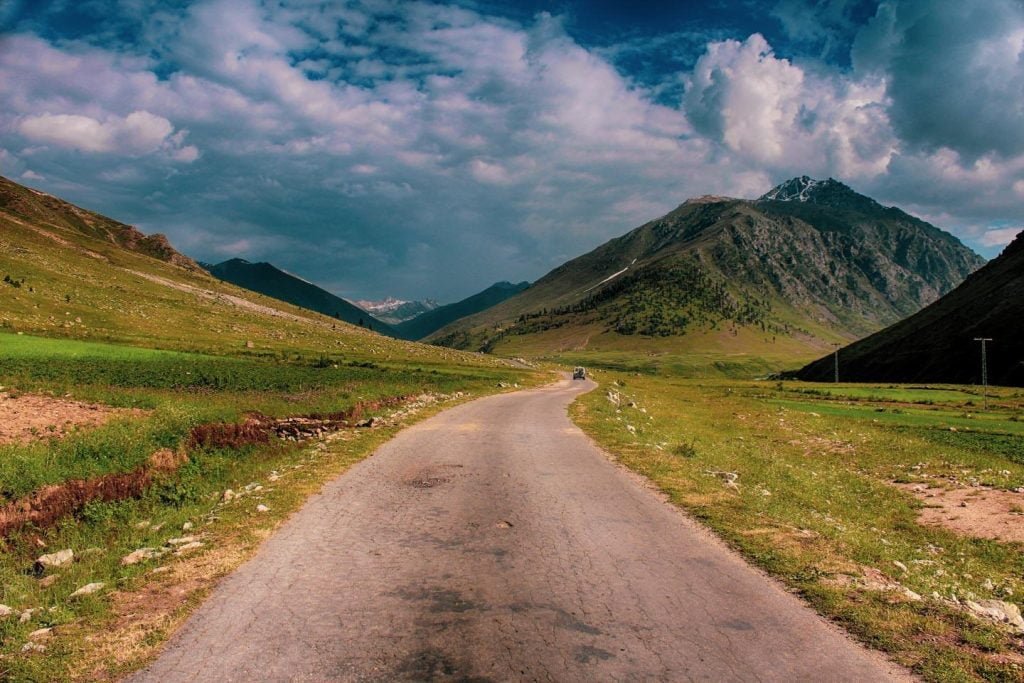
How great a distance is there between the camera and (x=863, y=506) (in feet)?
62.4

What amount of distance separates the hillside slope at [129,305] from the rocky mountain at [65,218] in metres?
0.86

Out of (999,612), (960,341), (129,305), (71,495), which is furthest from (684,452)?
(960,341)

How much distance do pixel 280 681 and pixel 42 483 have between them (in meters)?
12.4

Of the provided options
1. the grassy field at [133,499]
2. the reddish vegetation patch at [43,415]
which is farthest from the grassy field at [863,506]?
the reddish vegetation patch at [43,415]

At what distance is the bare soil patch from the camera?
51.9 ft

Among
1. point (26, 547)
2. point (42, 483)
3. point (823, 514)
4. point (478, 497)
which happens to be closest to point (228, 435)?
point (42, 483)

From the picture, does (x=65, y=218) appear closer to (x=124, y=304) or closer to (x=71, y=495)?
(x=124, y=304)

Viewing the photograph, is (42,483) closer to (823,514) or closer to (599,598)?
(599,598)

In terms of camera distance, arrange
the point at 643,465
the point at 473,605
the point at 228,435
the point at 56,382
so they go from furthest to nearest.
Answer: the point at 56,382 < the point at 228,435 < the point at 643,465 < the point at 473,605

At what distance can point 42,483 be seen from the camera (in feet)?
46.6

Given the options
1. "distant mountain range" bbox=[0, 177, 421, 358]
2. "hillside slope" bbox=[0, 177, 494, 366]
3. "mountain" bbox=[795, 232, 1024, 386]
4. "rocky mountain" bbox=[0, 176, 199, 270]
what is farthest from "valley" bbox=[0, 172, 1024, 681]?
"rocky mountain" bbox=[0, 176, 199, 270]

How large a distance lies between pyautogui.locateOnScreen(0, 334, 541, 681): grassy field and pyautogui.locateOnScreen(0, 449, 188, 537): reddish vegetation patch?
26 cm

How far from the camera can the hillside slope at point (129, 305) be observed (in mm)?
65125

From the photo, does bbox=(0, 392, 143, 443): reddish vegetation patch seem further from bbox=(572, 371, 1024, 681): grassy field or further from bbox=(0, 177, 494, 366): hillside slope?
bbox=(0, 177, 494, 366): hillside slope
